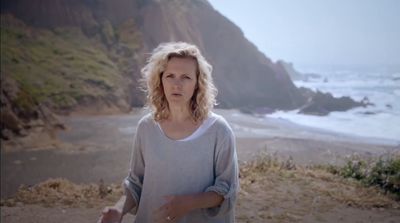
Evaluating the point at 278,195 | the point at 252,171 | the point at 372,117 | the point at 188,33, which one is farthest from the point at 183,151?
the point at 188,33

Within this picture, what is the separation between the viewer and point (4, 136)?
13.8 metres

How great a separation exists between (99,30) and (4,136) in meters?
18.9

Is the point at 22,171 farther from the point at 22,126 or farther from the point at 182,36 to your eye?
the point at 182,36

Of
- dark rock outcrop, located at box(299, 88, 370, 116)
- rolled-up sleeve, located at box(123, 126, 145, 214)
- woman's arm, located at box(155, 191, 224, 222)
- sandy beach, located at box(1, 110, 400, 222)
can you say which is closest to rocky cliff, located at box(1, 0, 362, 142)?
sandy beach, located at box(1, 110, 400, 222)

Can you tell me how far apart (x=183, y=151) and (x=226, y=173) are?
0.68ft

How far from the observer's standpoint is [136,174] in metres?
2.05

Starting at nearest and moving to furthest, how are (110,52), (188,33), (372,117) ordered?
(372,117)
(110,52)
(188,33)

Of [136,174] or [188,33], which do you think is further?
[188,33]

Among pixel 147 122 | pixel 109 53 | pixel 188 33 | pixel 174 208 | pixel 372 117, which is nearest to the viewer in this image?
pixel 174 208

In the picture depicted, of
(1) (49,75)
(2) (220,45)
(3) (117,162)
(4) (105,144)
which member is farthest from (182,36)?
(3) (117,162)

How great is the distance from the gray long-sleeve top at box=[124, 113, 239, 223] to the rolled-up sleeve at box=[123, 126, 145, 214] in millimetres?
75

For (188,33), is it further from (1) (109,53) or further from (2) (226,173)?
(2) (226,173)

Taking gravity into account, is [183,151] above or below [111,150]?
above

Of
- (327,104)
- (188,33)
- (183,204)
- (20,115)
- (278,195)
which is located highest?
(188,33)
